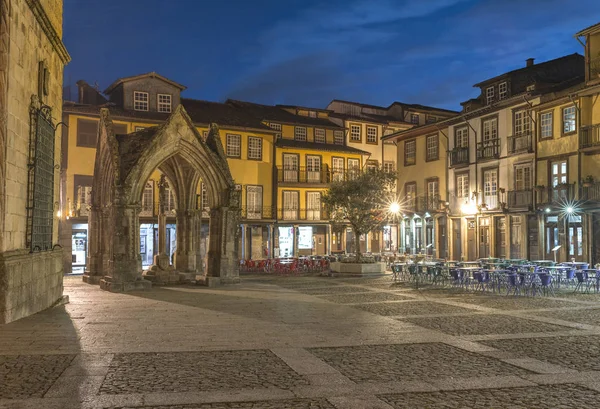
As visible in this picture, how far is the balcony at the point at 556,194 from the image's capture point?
30641mm

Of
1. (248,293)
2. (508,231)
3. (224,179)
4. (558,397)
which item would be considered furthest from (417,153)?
(558,397)

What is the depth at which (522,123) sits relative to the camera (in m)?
35.2

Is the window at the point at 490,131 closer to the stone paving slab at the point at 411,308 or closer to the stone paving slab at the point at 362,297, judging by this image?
the stone paving slab at the point at 362,297

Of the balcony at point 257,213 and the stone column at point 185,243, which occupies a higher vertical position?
the balcony at point 257,213

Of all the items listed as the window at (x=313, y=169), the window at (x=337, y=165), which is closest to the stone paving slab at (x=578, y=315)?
the window at (x=313, y=169)

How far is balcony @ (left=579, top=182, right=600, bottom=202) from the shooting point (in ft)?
95.0

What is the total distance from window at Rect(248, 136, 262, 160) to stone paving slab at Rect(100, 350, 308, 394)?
3511 cm

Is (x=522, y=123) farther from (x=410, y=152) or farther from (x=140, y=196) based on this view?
(x=140, y=196)

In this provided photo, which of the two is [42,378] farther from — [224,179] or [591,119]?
[591,119]

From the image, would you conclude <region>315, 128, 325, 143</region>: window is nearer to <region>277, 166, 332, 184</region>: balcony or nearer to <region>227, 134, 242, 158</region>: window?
<region>277, 166, 332, 184</region>: balcony

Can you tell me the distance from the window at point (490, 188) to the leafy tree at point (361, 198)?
9.51m

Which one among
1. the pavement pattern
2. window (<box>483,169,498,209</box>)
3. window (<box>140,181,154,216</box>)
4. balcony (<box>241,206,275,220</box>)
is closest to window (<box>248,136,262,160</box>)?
balcony (<box>241,206,275,220</box>)

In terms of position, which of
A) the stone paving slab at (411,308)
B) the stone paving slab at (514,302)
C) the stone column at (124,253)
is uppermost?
the stone column at (124,253)

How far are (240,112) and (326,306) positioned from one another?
1282 inches
